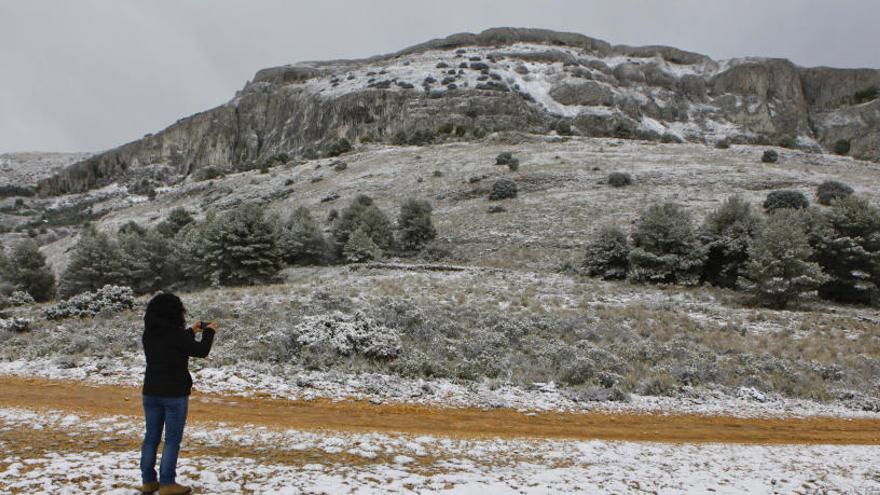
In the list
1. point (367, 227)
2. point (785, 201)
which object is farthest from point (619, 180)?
point (367, 227)

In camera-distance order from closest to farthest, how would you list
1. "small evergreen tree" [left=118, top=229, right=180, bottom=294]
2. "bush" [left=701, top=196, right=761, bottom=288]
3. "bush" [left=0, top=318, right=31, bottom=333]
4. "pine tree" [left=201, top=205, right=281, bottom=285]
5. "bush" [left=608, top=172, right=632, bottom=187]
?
"bush" [left=0, top=318, right=31, bottom=333]
"bush" [left=701, top=196, right=761, bottom=288]
"pine tree" [left=201, top=205, right=281, bottom=285]
"small evergreen tree" [left=118, top=229, right=180, bottom=294]
"bush" [left=608, top=172, right=632, bottom=187]

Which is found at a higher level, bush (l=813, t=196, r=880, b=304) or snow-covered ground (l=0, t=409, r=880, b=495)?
bush (l=813, t=196, r=880, b=304)

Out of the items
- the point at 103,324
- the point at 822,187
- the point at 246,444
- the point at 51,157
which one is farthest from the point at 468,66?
the point at 51,157

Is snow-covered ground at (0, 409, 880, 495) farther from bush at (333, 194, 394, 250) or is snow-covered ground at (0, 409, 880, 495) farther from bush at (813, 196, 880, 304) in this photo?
bush at (333, 194, 394, 250)

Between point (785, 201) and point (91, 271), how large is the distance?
40.0 meters

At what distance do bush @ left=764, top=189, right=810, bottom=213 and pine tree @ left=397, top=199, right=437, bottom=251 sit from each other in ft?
66.7

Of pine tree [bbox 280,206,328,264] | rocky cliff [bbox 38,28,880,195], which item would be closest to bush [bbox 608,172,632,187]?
pine tree [bbox 280,206,328,264]

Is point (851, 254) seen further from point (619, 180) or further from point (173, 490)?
point (173, 490)

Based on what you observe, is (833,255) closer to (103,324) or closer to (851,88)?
(103,324)

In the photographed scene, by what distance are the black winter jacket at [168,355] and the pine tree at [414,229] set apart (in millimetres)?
25728

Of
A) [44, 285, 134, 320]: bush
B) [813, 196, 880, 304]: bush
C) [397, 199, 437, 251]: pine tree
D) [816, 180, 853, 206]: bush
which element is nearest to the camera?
[44, 285, 134, 320]: bush

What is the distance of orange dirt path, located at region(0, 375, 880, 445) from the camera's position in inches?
316

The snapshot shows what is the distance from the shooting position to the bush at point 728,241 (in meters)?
22.4

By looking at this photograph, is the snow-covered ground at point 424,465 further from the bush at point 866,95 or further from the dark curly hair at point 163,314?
the bush at point 866,95
